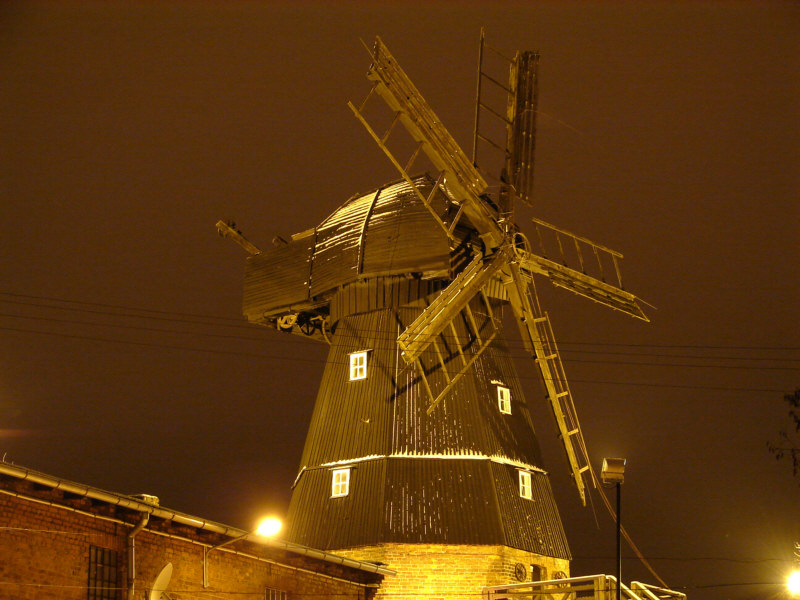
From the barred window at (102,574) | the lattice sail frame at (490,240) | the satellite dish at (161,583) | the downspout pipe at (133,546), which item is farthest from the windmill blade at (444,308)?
the barred window at (102,574)

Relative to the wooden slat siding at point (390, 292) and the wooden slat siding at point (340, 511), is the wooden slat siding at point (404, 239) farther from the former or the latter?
the wooden slat siding at point (340, 511)

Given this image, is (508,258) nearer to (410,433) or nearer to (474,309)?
(474,309)

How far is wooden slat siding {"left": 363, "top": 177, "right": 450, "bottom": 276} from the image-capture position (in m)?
26.5

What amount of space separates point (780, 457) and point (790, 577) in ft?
17.2

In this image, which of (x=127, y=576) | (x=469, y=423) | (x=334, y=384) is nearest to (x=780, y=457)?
(x=469, y=423)

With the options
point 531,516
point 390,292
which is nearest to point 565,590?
point 531,516

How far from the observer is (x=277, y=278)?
29.8 metres

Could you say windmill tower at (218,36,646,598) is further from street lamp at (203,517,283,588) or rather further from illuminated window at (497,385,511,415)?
street lamp at (203,517,283,588)

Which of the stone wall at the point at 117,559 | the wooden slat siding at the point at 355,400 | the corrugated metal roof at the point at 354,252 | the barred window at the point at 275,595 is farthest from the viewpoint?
the corrugated metal roof at the point at 354,252

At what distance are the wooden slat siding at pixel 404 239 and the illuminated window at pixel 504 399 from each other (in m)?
3.63

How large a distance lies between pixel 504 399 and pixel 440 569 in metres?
5.21

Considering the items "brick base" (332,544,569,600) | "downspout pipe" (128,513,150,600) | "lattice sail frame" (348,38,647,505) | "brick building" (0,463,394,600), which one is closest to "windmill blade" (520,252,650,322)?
"lattice sail frame" (348,38,647,505)

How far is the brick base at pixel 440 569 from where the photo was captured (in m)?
24.5

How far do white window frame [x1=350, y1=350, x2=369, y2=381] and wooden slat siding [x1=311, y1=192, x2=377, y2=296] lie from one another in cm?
196
